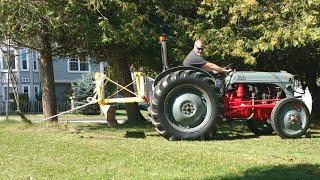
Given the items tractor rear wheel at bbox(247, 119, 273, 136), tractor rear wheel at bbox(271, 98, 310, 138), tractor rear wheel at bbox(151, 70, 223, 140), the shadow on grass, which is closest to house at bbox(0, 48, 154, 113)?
tractor rear wheel at bbox(247, 119, 273, 136)

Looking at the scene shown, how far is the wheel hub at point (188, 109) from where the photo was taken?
464 inches

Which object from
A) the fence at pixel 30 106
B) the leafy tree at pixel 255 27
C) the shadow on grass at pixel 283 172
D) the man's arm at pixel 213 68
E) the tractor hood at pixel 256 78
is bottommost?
the fence at pixel 30 106

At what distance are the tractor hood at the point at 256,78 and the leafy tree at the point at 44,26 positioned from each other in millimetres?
4024

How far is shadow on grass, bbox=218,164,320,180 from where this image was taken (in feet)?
24.0

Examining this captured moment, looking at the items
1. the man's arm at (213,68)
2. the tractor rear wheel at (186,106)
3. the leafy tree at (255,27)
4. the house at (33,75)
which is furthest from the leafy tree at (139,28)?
the house at (33,75)

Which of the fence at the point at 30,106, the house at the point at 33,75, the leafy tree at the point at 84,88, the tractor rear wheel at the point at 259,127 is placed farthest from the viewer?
the house at the point at 33,75

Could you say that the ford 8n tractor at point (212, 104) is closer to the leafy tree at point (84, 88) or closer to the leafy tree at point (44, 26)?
the leafy tree at point (44, 26)

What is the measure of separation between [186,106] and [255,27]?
13.7 feet

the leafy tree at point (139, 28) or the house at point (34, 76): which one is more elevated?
the leafy tree at point (139, 28)

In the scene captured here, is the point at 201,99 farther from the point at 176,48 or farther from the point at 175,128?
the point at 176,48

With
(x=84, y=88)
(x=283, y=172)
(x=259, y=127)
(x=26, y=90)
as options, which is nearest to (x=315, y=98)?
(x=259, y=127)

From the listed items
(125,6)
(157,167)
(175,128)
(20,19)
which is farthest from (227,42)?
(157,167)

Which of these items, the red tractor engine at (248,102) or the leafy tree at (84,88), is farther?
the leafy tree at (84,88)

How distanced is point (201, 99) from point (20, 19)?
193 inches
